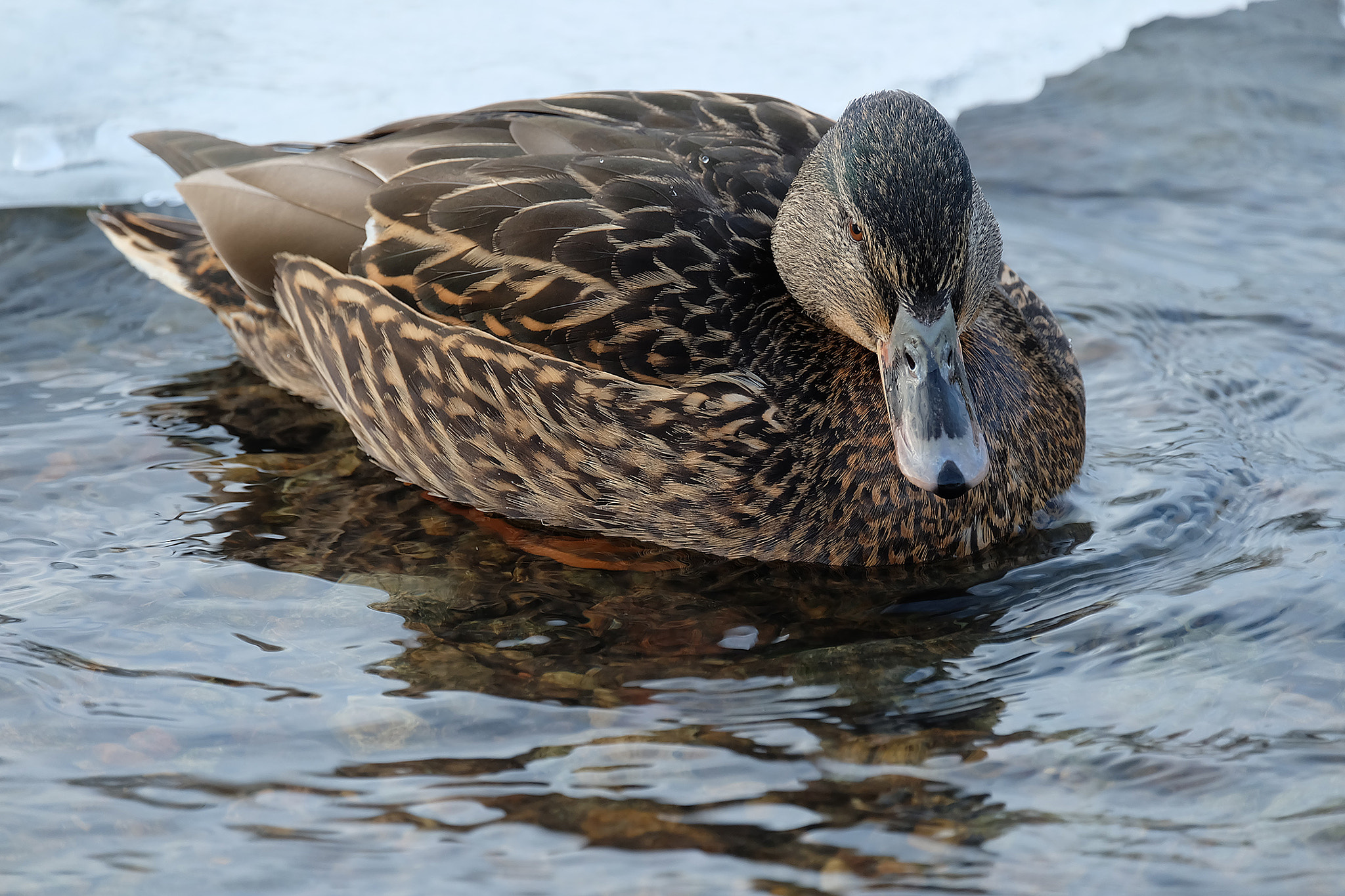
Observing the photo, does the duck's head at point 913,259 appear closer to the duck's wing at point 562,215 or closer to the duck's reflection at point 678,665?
the duck's wing at point 562,215

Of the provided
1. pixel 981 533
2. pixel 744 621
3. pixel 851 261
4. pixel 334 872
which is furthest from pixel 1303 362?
pixel 334 872

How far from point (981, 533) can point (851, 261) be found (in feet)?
3.81

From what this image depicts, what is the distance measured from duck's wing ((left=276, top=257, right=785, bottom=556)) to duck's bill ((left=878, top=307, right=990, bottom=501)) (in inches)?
23.1

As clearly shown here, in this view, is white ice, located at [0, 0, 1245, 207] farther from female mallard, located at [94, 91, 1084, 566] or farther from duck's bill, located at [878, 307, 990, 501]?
duck's bill, located at [878, 307, 990, 501]

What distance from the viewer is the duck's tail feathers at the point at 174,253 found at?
265 inches

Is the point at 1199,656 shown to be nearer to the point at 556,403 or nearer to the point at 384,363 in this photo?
the point at 556,403

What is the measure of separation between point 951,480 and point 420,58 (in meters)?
6.16

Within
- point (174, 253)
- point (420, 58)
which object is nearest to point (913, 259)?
point (174, 253)

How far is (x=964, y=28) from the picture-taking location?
1019 cm

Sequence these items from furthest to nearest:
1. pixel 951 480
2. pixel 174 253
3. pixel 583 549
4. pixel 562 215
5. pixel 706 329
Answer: pixel 174 253, pixel 583 549, pixel 562 215, pixel 706 329, pixel 951 480

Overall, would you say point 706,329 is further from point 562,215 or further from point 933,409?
point 933,409

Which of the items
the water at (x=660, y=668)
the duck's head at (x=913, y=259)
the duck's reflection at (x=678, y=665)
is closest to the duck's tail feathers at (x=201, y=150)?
the water at (x=660, y=668)

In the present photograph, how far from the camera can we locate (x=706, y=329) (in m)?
5.18

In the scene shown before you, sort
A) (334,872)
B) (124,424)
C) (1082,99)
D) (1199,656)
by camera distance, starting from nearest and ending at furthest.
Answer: (334,872), (1199,656), (124,424), (1082,99)
